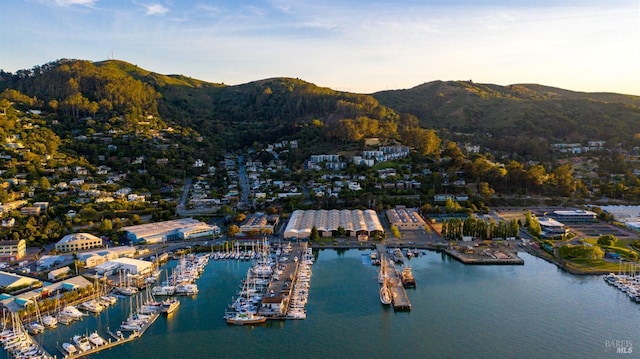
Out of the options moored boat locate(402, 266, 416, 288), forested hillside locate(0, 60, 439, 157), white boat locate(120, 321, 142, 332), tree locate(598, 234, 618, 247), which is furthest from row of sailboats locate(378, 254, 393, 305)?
forested hillside locate(0, 60, 439, 157)

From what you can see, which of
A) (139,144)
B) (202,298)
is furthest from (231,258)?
(139,144)

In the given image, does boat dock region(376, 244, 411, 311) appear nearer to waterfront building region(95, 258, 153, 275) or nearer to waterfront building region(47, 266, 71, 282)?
waterfront building region(95, 258, 153, 275)

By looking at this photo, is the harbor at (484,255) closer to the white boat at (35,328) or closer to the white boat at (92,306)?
the white boat at (92,306)

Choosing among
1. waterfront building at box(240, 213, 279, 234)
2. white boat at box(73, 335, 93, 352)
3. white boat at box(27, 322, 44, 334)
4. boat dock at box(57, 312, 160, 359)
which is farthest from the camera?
waterfront building at box(240, 213, 279, 234)

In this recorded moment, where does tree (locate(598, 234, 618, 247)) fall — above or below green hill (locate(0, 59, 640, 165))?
below

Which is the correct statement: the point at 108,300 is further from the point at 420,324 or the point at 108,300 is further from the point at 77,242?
the point at 420,324

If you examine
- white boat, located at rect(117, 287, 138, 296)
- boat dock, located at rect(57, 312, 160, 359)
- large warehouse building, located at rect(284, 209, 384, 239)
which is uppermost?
large warehouse building, located at rect(284, 209, 384, 239)

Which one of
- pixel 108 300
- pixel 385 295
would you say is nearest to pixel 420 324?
pixel 385 295
